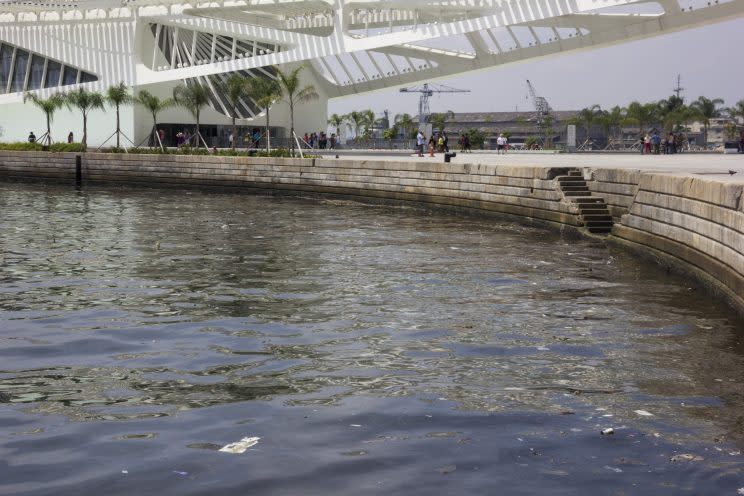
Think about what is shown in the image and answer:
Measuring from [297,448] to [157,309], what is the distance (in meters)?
6.18

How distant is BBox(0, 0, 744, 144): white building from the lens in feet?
167

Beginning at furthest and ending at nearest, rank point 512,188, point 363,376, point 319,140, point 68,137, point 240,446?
point 319,140, point 68,137, point 512,188, point 363,376, point 240,446

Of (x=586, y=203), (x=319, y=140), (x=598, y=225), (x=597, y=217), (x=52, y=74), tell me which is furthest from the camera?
(x=52, y=74)

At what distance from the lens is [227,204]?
33375 millimetres

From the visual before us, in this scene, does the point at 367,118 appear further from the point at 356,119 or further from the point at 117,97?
the point at 117,97

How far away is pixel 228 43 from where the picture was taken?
67.1 meters

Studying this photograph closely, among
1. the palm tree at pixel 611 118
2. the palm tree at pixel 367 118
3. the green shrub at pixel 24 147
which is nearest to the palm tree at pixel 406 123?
the palm tree at pixel 367 118

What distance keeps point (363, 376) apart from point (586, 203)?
1562 centimetres

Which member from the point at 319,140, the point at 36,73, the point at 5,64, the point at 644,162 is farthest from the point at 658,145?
the point at 5,64

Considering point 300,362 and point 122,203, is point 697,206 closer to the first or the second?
point 300,362

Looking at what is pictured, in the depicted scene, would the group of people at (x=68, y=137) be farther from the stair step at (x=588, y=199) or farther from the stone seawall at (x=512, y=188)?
the stair step at (x=588, y=199)

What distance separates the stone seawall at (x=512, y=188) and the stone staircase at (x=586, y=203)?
14cm

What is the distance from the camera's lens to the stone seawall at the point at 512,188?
14.3 m

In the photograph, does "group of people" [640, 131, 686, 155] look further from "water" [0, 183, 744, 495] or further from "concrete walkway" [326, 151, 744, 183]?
"water" [0, 183, 744, 495]
